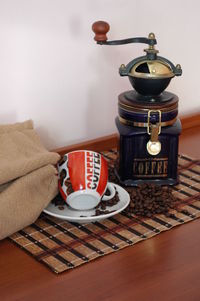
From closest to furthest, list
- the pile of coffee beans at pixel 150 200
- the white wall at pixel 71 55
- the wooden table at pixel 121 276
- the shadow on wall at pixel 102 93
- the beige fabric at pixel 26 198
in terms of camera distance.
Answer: the wooden table at pixel 121 276
the beige fabric at pixel 26 198
the pile of coffee beans at pixel 150 200
the white wall at pixel 71 55
the shadow on wall at pixel 102 93

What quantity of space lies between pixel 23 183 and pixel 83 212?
132 mm

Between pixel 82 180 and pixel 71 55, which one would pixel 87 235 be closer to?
pixel 82 180

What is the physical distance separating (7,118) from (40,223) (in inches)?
11.1

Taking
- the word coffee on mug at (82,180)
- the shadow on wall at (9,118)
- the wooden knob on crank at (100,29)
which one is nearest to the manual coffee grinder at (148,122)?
the wooden knob on crank at (100,29)

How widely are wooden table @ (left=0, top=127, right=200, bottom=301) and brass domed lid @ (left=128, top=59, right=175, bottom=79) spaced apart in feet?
1.03

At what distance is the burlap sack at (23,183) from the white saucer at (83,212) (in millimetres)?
30

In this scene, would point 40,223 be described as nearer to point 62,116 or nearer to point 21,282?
point 21,282

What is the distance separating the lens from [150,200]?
114 cm

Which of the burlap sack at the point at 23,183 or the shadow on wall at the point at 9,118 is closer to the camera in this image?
the burlap sack at the point at 23,183

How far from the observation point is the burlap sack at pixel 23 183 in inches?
39.9

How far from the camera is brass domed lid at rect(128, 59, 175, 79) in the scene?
1.17 metres

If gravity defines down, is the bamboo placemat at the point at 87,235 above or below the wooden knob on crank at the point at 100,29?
below

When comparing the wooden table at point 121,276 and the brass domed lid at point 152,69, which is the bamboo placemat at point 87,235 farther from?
the brass domed lid at point 152,69

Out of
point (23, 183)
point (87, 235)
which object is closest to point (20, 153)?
point (23, 183)
